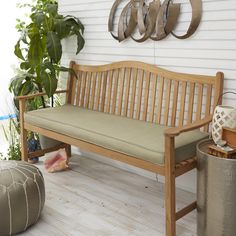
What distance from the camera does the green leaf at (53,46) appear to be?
11.4ft

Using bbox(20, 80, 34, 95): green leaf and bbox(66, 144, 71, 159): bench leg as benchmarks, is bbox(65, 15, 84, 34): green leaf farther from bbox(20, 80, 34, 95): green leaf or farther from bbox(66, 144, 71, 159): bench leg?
bbox(66, 144, 71, 159): bench leg

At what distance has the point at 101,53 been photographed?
358cm

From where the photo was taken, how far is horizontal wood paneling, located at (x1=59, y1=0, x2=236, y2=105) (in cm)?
259

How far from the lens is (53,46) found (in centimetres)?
347

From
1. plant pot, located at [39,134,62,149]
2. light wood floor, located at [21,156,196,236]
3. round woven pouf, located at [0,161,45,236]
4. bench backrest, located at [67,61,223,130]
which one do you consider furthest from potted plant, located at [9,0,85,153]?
round woven pouf, located at [0,161,45,236]

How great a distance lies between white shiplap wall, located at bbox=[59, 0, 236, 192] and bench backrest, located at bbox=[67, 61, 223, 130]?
10cm

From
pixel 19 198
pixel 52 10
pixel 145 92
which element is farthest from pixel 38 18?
pixel 19 198

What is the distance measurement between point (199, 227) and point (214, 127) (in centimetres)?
65

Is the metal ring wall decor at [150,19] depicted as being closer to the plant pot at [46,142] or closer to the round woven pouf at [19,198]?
the plant pot at [46,142]

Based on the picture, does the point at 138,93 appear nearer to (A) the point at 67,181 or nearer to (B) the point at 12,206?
(A) the point at 67,181

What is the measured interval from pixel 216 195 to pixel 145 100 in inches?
48.7

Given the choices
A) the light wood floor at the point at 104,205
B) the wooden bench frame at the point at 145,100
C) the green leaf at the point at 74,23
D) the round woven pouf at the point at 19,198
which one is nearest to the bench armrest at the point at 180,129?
the wooden bench frame at the point at 145,100

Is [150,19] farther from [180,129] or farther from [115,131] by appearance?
[180,129]

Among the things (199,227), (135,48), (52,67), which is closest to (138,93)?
(135,48)
